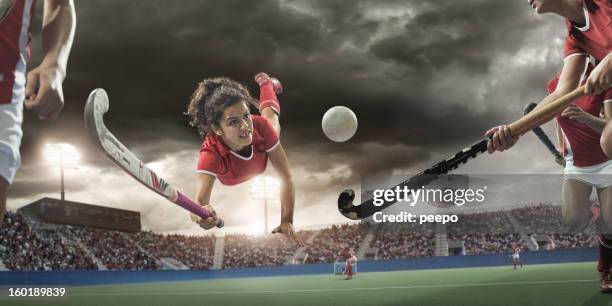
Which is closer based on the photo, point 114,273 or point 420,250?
point 114,273

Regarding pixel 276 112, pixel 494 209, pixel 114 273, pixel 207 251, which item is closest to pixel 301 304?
pixel 276 112

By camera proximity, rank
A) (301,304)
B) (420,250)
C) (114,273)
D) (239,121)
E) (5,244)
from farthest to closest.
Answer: (420,250) → (5,244) → (114,273) → (301,304) → (239,121)

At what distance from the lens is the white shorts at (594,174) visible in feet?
19.7

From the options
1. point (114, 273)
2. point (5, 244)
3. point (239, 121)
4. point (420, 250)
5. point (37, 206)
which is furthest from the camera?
point (420, 250)

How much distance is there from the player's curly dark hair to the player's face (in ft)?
0.22

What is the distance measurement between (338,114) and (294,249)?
2870 centimetres

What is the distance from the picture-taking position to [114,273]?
75.9ft

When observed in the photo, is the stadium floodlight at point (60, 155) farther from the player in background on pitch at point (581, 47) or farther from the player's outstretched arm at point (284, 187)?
the player in background on pitch at point (581, 47)

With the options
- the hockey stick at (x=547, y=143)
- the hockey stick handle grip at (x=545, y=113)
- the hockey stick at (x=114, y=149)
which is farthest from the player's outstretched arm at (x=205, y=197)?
the hockey stick at (x=547, y=143)

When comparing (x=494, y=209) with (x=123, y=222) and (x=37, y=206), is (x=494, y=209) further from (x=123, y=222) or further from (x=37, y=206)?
(x=37, y=206)

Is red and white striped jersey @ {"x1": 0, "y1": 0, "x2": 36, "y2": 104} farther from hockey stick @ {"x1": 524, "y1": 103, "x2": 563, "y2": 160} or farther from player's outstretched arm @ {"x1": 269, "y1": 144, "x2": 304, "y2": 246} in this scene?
hockey stick @ {"x1": 524, "y1": 103, "x2": 563, "y2": 160}

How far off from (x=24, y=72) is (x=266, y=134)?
3892 mm

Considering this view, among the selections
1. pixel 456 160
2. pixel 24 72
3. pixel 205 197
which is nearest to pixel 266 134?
pixel 205 197

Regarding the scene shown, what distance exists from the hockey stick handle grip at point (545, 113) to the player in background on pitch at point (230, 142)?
109 inches
